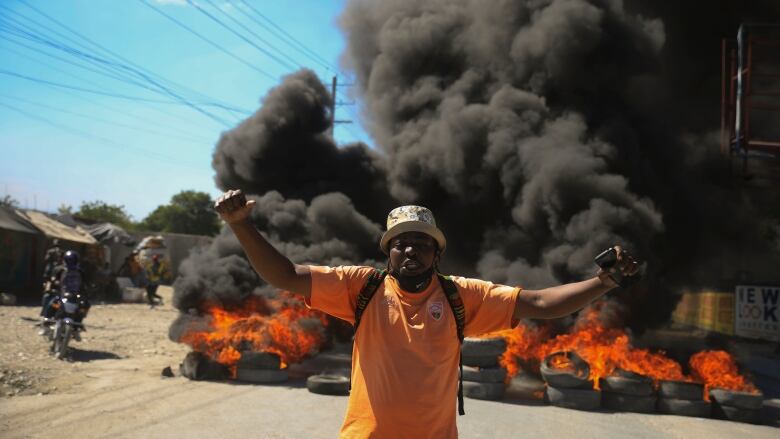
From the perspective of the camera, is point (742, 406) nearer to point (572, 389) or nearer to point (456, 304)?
point (572, 389)

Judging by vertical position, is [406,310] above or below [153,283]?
above

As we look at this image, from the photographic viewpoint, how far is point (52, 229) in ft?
66.7

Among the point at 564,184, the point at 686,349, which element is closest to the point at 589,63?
the point at 564,184

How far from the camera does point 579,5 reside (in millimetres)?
15453

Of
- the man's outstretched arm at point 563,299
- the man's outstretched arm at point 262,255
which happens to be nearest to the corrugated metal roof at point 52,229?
the man's outstretched arm at point 262,255

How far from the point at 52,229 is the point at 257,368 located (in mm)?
14891

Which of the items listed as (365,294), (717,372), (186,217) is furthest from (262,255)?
(186,217)

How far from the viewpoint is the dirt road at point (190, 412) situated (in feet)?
19.8

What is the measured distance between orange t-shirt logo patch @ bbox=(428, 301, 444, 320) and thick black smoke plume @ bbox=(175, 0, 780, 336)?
906cm

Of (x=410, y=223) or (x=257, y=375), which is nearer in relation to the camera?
(x=410, y=223)

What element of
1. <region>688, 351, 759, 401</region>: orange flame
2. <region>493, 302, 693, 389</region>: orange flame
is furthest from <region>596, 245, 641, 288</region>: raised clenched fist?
<region>688, 351, 759, 401</region>: orange flame

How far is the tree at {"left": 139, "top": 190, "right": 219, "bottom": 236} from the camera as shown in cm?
5375

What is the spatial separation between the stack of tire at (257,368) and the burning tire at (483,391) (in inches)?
114

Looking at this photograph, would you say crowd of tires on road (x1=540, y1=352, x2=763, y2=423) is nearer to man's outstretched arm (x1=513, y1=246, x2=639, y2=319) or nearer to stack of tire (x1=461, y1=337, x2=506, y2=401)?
stack of tire (x1=461, y1=337, x2=506, y2=401)
